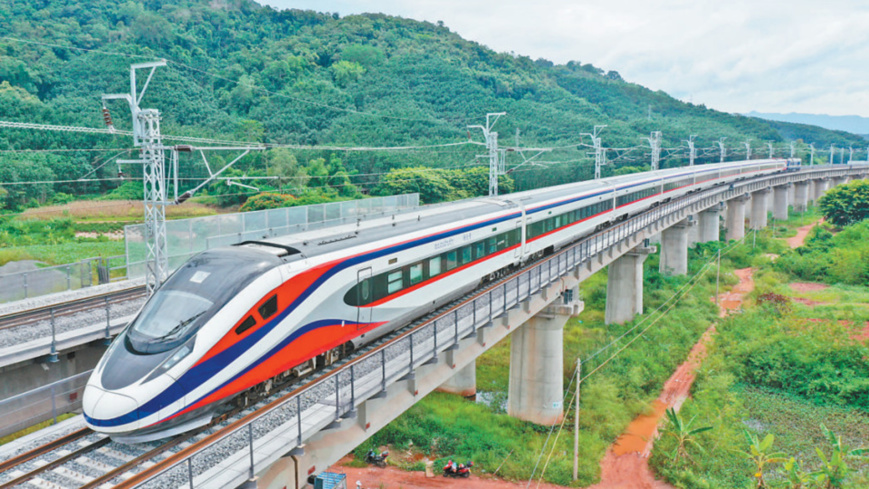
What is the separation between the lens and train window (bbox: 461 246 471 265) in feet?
68.8

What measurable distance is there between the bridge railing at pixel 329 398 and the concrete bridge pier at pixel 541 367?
352 cm

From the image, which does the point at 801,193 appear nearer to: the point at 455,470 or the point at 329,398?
the point at 455,470

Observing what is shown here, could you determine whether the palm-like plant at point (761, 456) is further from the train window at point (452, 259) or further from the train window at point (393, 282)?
the train window at point (393, 282)

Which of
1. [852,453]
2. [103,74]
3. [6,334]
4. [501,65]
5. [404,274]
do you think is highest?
[501,65]

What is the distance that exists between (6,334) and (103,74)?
219ft

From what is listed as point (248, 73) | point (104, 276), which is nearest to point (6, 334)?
point (104, 276)

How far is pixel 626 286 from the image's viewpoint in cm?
4150

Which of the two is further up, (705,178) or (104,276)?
(705,178)

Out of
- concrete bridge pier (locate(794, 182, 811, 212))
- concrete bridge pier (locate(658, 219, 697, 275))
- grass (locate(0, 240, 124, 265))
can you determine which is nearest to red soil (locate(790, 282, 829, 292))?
concrete bridge pier (locate(658, 219, 697, 275))

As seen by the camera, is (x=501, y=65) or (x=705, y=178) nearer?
(x=705, y=178)

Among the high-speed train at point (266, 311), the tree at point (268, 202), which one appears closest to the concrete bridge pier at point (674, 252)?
the tree at point (268, 202)

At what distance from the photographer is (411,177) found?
6272 centimetres

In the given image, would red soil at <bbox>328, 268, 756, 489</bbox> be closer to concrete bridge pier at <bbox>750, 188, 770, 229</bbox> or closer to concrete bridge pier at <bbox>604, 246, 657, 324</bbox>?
concrete bridge pier at <bbox>604, 246, 657, 324</bbox>

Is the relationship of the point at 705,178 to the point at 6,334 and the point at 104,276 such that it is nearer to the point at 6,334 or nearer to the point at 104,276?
the point at 104,276
